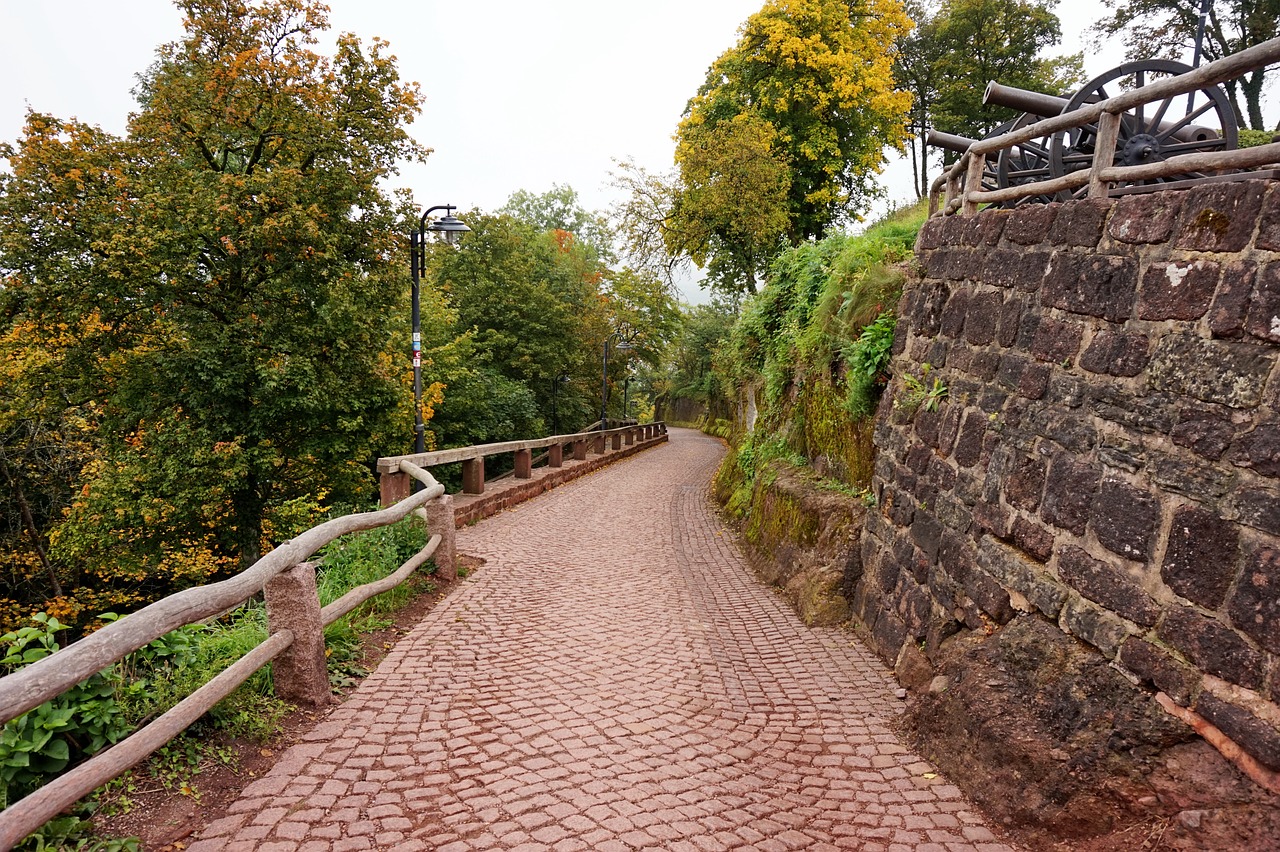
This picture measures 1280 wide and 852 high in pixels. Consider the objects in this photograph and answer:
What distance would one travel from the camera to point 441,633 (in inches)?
222

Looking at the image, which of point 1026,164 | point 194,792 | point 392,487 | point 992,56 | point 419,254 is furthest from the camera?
point 992,56

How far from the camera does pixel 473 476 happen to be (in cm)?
1140

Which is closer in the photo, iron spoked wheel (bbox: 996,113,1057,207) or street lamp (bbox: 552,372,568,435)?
iron spoked wheel (bbox: 996,113,1057,207)

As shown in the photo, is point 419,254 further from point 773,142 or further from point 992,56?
point 992,56

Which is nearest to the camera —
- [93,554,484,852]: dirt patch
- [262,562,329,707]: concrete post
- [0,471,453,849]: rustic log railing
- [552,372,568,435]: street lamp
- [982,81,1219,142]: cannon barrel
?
[0,471,453,849]: rustic log railing

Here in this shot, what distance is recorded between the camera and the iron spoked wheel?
5.75 m

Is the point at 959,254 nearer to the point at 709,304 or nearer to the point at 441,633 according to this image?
the point at 441,633

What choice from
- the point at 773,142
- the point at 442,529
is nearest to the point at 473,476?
the point at 442,529

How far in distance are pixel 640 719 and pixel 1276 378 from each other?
3446 mm

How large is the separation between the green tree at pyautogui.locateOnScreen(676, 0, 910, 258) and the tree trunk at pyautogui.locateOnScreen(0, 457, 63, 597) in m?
16.4

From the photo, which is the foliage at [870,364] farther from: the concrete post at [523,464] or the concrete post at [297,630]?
the concrete post at [523,464]

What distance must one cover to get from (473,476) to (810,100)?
1410 centimetres

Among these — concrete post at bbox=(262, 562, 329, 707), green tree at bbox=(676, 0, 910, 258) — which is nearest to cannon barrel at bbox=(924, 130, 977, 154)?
concrete post at bbox=(262, 562, 329, 707)

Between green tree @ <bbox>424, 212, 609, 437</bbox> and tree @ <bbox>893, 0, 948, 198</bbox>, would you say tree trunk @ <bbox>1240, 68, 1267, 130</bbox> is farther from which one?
green tree @ <bbox>424, 212, 609, 437</bbox>
